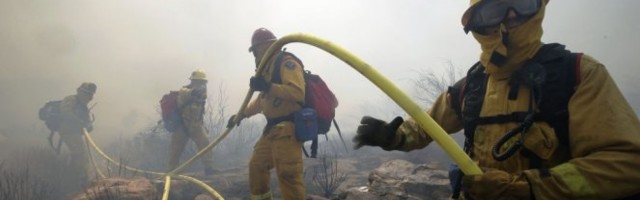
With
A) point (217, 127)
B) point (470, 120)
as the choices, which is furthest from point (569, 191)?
point (217, 127)

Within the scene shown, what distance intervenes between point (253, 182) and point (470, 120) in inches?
111

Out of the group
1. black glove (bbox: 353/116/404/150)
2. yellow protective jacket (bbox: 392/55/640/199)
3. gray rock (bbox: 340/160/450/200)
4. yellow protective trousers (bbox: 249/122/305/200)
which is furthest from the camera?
gray rock (bbox: 340/160/450/200)

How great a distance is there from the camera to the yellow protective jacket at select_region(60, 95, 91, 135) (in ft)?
28.5

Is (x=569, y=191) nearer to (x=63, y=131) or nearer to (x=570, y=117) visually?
(x=570, y=117)

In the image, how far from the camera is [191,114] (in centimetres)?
781

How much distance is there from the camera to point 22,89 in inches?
979

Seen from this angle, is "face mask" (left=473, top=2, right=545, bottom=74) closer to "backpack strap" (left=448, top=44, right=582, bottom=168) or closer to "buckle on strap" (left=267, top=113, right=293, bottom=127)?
"backpack strap" (left=448, top=44, right=582, bottom=168)

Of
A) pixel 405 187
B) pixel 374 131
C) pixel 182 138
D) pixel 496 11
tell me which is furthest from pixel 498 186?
pixel 182 138

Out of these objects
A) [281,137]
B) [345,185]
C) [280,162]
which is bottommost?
[345,185]

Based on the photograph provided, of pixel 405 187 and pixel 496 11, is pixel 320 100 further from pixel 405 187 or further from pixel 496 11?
pixel 496 11

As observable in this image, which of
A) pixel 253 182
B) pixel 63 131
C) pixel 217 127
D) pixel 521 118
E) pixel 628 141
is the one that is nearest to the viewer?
pixel 628 141

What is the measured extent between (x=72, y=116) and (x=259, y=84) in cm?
699

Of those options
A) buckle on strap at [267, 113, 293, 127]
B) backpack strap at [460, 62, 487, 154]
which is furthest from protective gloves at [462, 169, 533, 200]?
Answer: buckle on strap at [267, 113, 293, 127]

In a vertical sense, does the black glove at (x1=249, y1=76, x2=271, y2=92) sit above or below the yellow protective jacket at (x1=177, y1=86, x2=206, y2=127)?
above
